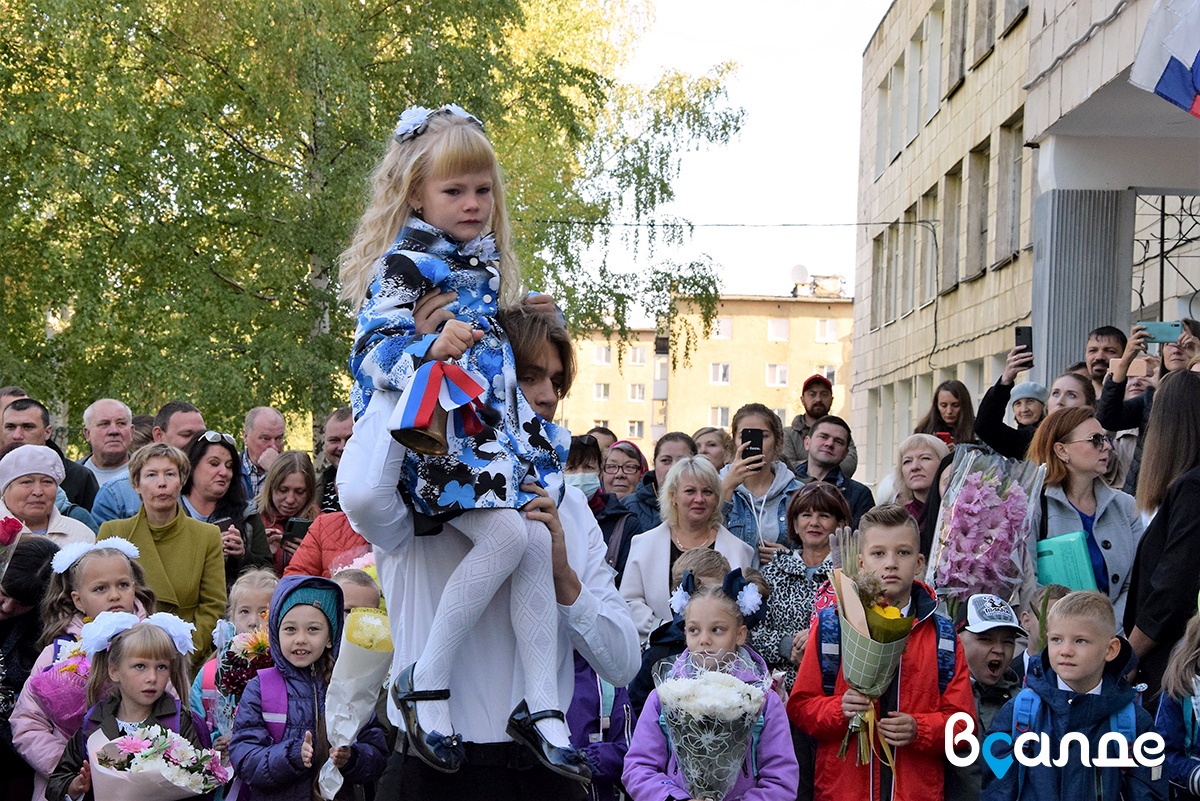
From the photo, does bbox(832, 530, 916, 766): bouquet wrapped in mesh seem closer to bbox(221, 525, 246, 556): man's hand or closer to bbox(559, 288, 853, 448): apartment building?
bbox(221, 525, 246, 556): man's hand

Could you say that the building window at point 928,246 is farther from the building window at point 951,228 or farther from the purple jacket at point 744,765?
the purple jacket at point 744,765

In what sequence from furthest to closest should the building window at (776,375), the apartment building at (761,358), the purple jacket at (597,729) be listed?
the building window at (776,375), the apartment building at (761,358), the purple jacket at (597,729)

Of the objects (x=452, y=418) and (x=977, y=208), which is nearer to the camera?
(x=452, y=418)

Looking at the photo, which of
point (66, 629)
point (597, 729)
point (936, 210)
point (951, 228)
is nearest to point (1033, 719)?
point (597, 729)

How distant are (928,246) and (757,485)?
17542 millimetres

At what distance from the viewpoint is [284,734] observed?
4.89m

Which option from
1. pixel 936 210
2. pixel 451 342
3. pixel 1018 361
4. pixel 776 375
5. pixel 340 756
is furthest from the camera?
pixel 776 375

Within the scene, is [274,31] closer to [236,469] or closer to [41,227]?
[41,227]

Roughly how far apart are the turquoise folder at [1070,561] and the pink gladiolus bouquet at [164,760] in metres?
3.34

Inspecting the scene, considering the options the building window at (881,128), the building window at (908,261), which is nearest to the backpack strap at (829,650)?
the building window at (908,261)

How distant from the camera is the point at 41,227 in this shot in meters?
18.0

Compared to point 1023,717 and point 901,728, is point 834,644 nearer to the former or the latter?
point 901,728

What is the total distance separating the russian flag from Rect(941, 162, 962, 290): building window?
13.9m

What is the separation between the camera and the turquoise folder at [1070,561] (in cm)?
595
